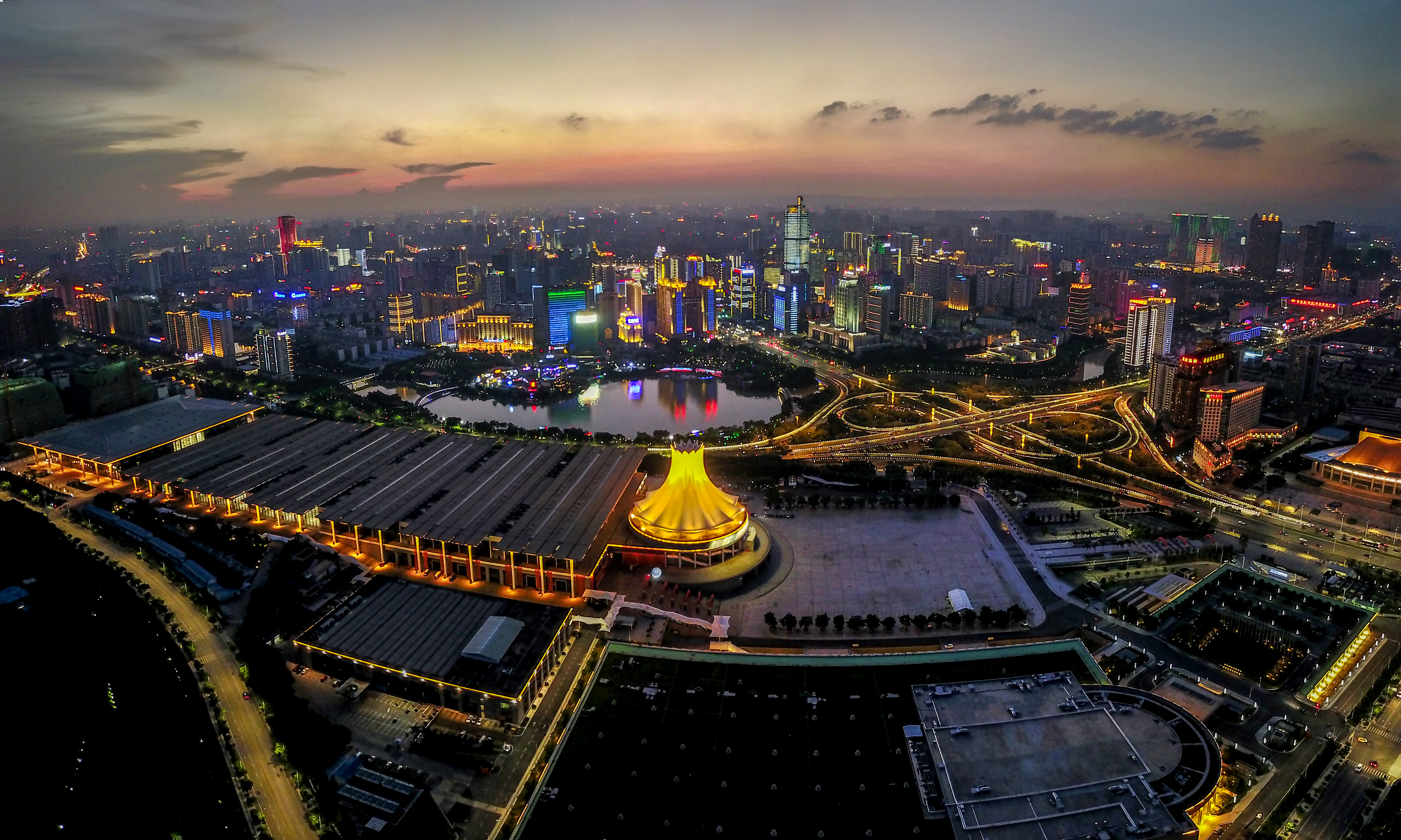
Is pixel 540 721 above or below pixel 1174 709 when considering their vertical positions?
below

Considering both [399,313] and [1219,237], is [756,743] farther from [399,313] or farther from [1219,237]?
[1219,237]

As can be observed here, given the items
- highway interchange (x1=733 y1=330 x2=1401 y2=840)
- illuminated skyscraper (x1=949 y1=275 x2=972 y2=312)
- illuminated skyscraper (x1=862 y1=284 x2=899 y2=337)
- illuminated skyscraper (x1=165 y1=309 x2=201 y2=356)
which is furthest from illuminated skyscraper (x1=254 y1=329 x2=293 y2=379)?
illuminated skyscraper (x1=949 y1=275 x2=972 y2=312)

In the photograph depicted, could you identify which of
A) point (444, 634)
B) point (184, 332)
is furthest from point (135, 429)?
point (184, 332)

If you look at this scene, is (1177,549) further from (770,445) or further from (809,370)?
(809,370)

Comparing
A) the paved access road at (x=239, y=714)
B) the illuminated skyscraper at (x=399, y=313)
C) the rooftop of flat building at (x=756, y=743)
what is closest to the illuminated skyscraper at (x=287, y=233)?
the illuminated skyscraper at (x=399, y=313)

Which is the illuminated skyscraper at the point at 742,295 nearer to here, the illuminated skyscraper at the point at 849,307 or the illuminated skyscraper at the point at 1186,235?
the illuminated skyscraper at the point at 849,307

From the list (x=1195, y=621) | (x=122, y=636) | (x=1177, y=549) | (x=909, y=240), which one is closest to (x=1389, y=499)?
(x=1177, y=549)
